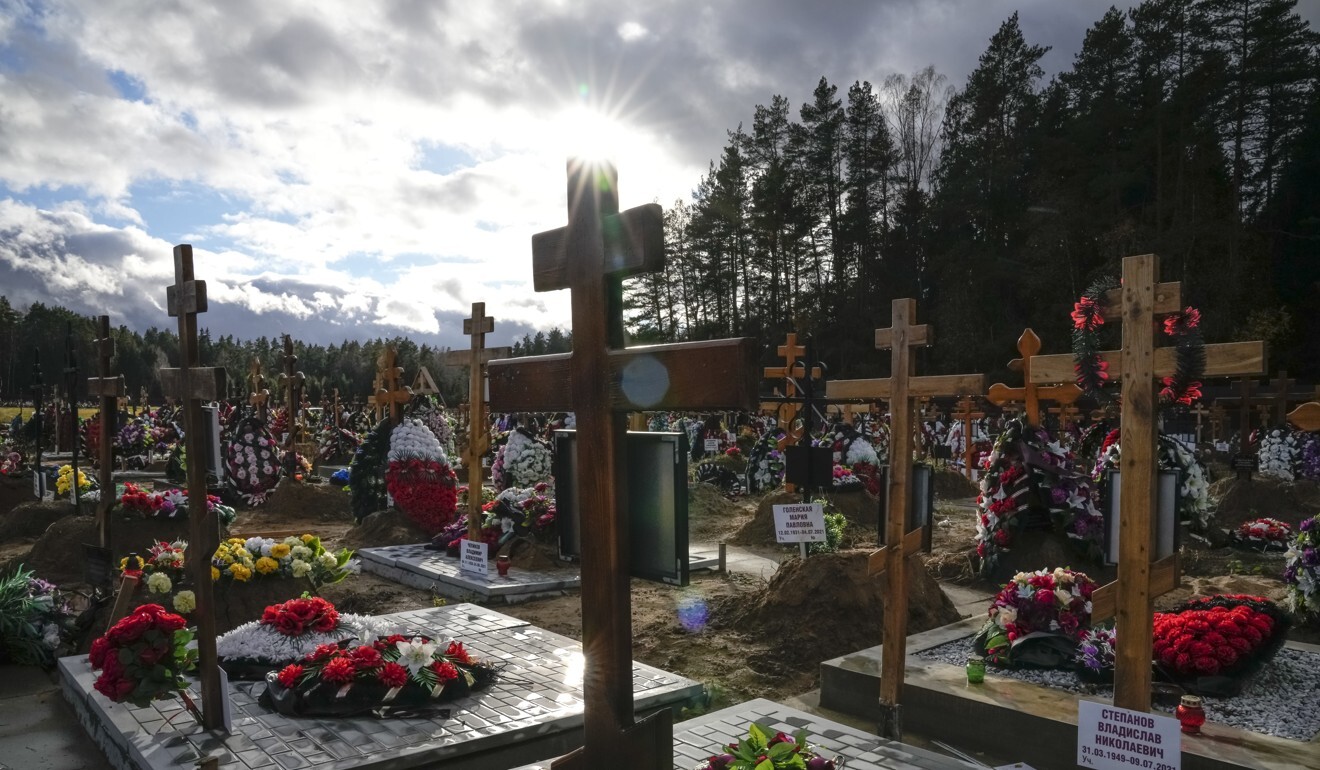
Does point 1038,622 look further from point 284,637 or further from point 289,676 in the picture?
point 284,637

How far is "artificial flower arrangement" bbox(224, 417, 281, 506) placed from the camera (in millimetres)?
17781

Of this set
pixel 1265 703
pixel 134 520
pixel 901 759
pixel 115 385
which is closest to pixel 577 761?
pixel 901 759

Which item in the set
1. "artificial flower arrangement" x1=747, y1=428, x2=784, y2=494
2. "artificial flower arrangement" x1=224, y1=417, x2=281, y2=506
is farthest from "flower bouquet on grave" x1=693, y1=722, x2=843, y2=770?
"artificial flower arrangement" x1=224, y1=417, x2=281, y2=506

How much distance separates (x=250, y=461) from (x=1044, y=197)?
35.6m

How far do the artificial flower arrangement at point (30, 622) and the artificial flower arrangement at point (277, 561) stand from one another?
51.1 inches

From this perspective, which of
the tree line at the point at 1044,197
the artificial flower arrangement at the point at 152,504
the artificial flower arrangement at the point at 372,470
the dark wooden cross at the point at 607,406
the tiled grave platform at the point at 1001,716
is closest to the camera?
the dark wooden cross at the point at 607,406

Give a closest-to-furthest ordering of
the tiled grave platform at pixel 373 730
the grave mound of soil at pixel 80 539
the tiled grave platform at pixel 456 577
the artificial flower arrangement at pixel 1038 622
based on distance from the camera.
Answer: the tiled grave platform at pixel 373 730 < the artificial flower arrangement at pixel 1038 622 < the tiled grave platform at pixel 456 577 < the grave mound of soil at pixel 80 539

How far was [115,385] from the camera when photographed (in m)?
8.19

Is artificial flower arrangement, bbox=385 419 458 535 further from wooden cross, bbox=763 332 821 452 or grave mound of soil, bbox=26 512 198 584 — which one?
wooden cross, bbox=763 332 821 452

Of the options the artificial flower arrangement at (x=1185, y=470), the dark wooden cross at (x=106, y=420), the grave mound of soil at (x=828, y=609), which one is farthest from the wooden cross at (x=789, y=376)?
the dark wooden cross at (x=106, y=420)

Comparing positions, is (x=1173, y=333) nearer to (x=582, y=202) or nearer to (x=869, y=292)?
(x=582, y=202)

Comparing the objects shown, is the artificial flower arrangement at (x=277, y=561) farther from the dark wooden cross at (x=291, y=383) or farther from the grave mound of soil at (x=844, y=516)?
the dark wooden cross at (x=291, y=383)

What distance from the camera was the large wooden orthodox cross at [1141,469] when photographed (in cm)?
455

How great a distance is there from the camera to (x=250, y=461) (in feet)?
58.7
